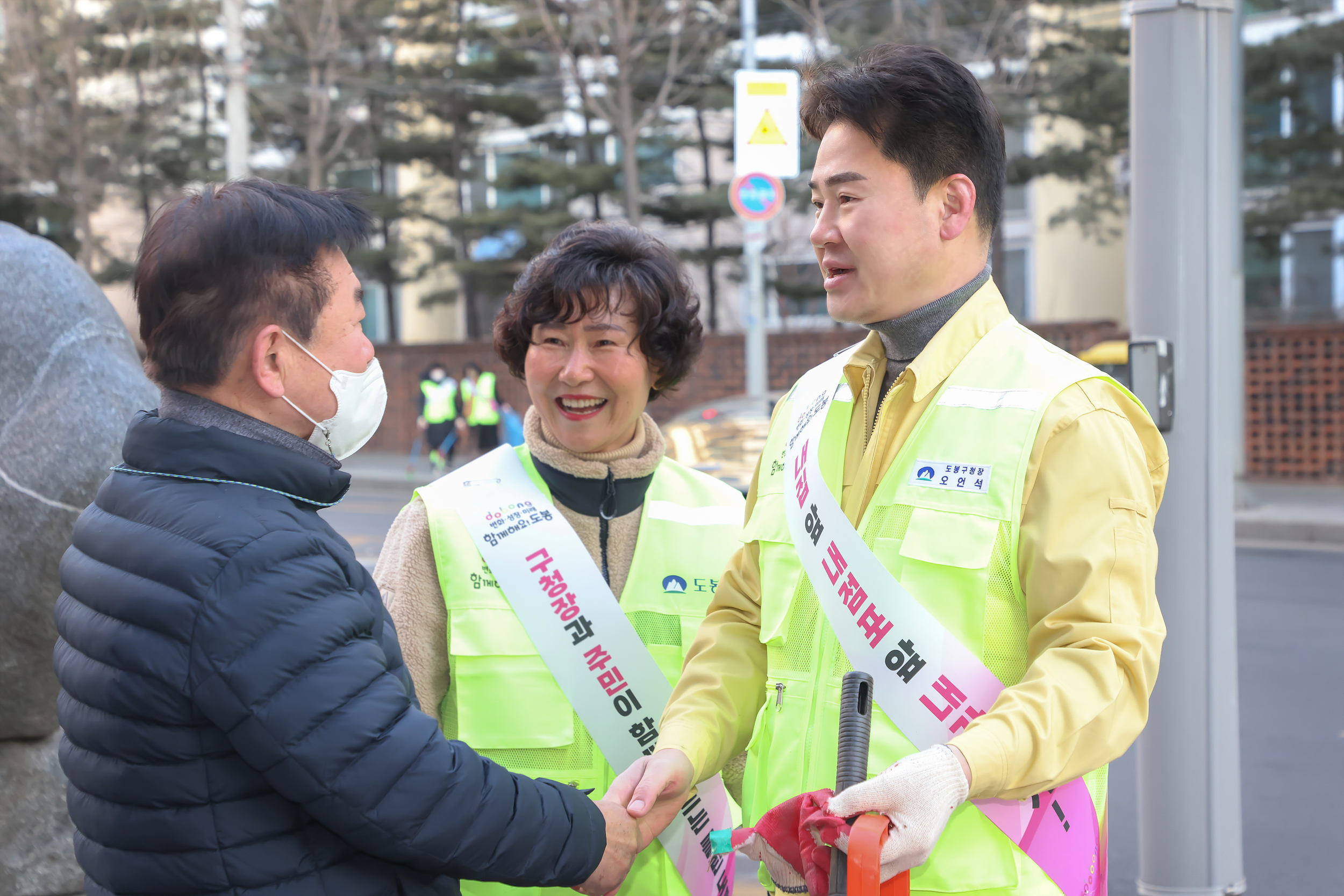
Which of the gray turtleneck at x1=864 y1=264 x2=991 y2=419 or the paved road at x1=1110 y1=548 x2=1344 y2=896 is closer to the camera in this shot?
the gray turtleneck at x1=864 y1=264 x2=991 y2=419

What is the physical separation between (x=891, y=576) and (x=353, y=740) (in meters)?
0.78

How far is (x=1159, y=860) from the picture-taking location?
11.7 feet

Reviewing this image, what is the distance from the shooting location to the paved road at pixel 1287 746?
14.7 feet

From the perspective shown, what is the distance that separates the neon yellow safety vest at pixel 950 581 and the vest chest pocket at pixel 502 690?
1.67ft

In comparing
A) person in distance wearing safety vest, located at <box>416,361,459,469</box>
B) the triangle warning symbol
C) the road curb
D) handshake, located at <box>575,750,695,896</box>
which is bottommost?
the road curb

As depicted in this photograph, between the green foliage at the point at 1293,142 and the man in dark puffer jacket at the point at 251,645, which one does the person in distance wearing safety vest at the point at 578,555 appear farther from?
the green foliage at the point at 1293,142

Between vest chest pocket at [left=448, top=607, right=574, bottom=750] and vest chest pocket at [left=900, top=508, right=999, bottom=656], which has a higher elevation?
vest chest pocket at [left=900, top=508, right=999, bottom=656]

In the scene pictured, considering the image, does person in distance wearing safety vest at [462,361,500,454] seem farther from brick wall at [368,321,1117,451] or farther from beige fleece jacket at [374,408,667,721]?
beige fleece jacket at [374,408,667,721]

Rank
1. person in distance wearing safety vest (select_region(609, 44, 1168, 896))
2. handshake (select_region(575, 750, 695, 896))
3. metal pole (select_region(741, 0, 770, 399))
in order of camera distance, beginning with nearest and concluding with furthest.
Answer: person in distance wearing safety vest (select_region(609, 44, 1168, 896)), handshake (select_region(575, 750, 695, 896)), metal pole (select_region(741, 0, 770, 399))

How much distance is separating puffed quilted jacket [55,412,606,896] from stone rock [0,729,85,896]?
70.2 inches

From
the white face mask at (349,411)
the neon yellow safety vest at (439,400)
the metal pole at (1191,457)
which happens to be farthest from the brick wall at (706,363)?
the white face mask at (349,411)

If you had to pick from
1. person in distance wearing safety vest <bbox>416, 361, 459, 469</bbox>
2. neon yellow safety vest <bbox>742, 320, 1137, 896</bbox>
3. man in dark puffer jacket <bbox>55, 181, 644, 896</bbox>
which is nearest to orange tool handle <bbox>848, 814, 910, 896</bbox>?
neon yellow safety vest <bbox>742, 320, 1137, 896</bbox>

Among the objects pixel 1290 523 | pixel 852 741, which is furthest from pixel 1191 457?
pixel 1290 523

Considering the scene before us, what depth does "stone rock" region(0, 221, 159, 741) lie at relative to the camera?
3.02 metres
